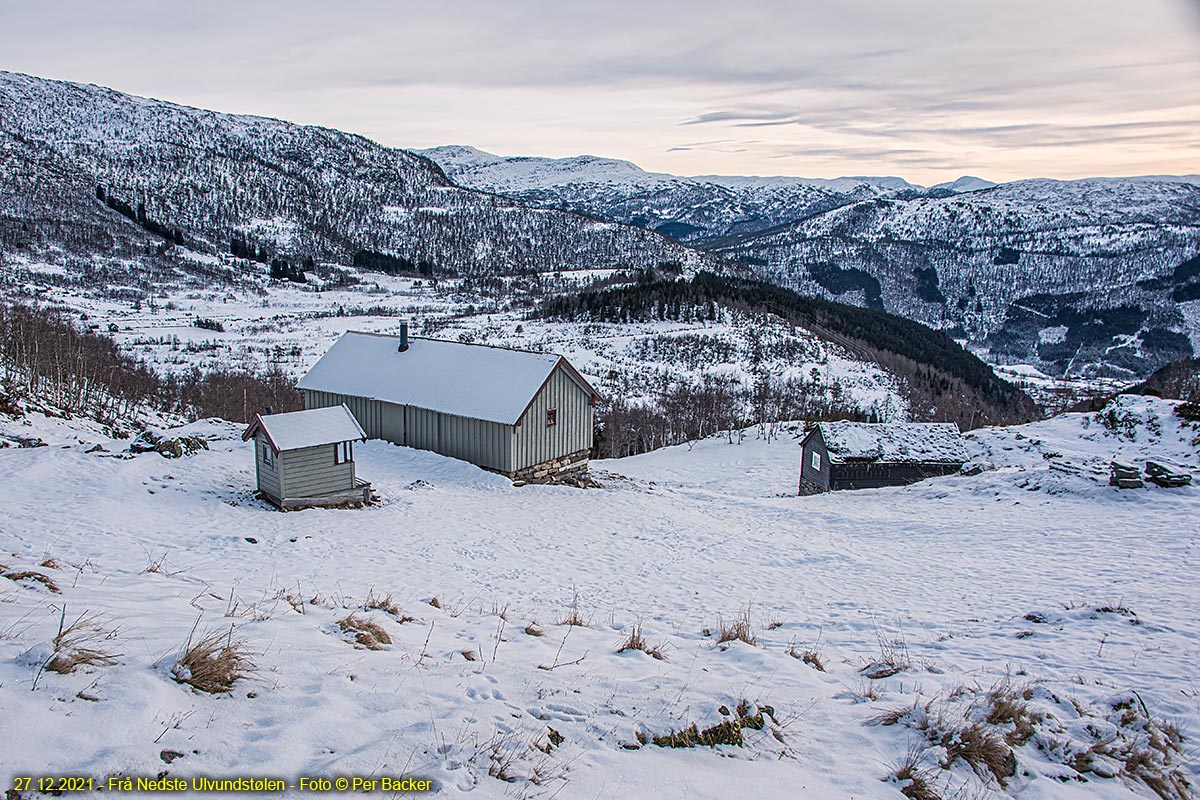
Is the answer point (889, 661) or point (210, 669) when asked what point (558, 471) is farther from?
point (210, 669)

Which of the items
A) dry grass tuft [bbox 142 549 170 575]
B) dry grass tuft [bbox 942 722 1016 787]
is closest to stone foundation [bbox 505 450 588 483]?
dry grass tuft [bbox 142 549 170 575]

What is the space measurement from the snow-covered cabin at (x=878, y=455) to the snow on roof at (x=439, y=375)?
13.6 metres

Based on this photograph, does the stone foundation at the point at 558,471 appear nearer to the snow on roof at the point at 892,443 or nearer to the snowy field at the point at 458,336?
the snow on roof at the point at 892,443

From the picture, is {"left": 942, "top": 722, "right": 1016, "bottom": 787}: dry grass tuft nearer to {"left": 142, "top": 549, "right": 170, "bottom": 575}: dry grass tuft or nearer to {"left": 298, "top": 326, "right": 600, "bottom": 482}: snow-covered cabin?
{"left": 142, "top": 549, "right": 170, "bottom": 575}: dry grass tuft

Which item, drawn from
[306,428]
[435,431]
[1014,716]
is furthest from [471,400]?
[1014,716]

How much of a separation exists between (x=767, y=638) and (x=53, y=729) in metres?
8.83

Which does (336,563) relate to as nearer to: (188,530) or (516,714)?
(188,530)

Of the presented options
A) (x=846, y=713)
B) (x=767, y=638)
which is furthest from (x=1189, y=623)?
(x=846, y=713)

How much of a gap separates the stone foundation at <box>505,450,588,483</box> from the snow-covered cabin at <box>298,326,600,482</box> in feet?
0.14

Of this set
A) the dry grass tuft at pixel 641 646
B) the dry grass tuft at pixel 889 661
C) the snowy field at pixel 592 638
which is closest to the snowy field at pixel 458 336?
the snowy field at pixel 592 638

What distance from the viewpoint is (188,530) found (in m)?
17.0

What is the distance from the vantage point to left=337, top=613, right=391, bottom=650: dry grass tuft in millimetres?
7950

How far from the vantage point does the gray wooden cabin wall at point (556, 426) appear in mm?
27844

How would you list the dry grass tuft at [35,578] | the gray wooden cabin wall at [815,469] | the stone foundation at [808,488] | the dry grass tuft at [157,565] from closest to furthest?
→ the dry grass tuft at [35,578], the dry grass tuft at [157,565], the gray wooden cabin wall at [815,469], the stone foundation at [808,488]
